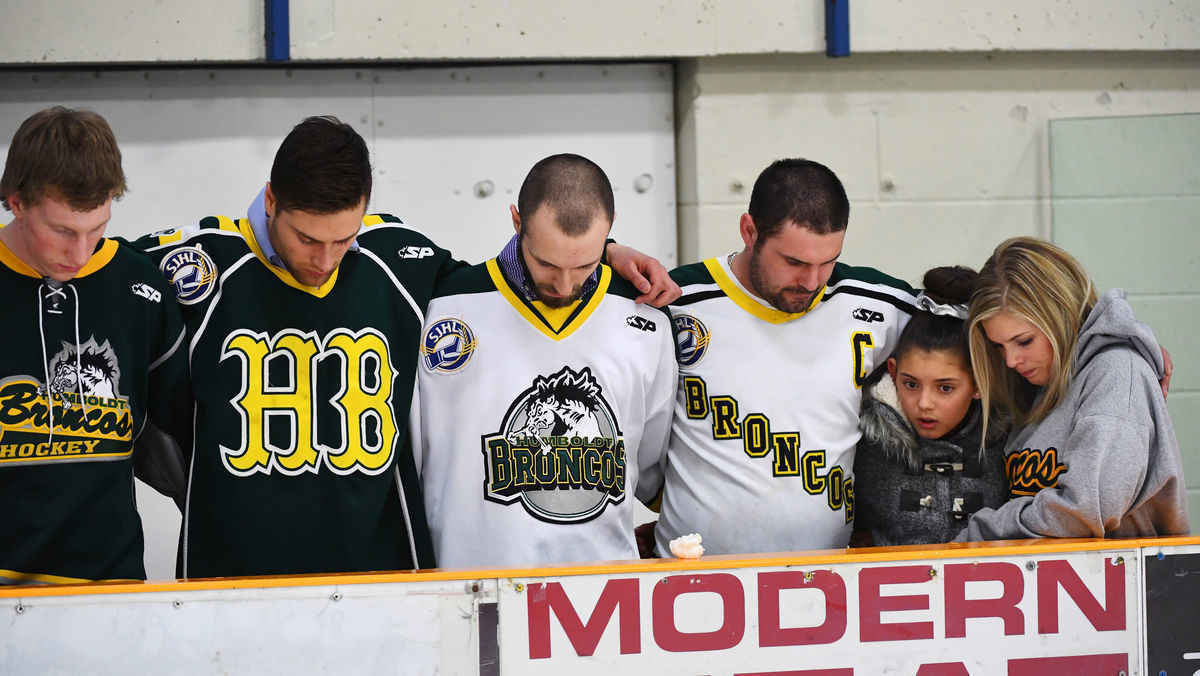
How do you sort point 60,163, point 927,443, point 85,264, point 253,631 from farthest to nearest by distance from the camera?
1. point 927,443
2. point 85,264
3. point 60,163
4. point 253,631

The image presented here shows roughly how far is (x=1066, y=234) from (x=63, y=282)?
290 cm

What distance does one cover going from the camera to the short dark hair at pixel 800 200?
2037mm

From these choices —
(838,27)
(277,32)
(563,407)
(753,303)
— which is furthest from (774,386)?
(277,32)

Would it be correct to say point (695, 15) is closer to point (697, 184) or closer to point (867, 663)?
point (697, 184)

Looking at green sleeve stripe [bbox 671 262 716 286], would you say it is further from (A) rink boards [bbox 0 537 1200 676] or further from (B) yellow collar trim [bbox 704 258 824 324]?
(A) rink boards [bbox 0 537 1200 676]

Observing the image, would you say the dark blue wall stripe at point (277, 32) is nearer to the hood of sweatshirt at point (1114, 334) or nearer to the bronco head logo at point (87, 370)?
the bronco head logo at point (87, 370)

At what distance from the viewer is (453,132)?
352 centimetres

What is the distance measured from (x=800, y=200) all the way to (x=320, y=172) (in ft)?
2.75

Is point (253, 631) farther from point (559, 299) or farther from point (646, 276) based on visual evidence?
point (646, 276)

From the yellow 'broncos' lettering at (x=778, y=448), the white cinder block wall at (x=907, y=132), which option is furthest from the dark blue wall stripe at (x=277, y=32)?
the yellow 'broncos' lettering at (x=778, y=448)

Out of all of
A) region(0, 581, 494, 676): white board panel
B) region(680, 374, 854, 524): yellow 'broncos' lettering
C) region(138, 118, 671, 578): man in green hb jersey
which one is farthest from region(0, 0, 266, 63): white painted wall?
region(0, 581, 494, 676): white board panel

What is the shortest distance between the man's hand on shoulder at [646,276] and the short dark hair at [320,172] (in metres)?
0.53

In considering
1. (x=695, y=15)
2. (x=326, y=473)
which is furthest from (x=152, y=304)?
(x=695, y=15)

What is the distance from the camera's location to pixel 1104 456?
5.93 feet
